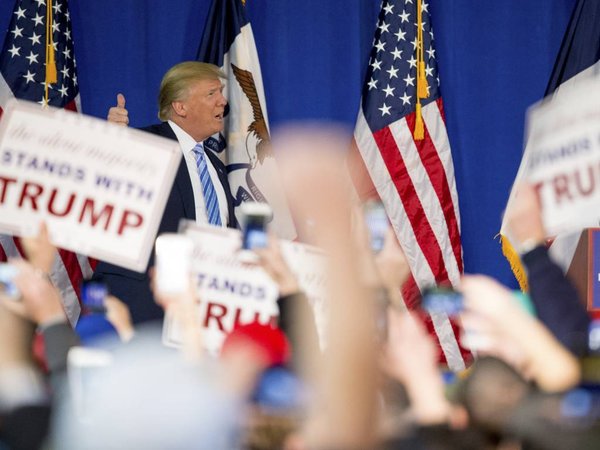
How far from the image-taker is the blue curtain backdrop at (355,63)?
4.95 meters

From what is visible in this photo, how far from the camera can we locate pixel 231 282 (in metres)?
2.49

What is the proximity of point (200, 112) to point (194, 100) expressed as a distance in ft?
0.15

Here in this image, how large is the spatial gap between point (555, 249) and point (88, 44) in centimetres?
250

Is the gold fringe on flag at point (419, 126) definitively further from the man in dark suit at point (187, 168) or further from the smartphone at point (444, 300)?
the smartphone at point (444, 300)

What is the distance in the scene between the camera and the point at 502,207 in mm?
4953

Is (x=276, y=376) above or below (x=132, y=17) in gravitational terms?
below

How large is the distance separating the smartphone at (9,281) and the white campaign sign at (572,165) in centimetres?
110

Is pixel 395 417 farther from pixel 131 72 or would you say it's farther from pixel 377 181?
pixel 131 72

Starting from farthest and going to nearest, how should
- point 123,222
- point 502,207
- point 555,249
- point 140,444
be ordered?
point 502,207 < point 555,249 < point 123,222 < point 140,444

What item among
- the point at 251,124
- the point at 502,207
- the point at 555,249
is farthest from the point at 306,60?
the point at 555,249

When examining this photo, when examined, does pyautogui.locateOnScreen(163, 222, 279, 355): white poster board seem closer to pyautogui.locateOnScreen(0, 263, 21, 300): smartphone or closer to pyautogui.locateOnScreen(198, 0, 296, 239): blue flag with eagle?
pyautogui.locateOnScreen(0, 263, 21, 300): smartphone

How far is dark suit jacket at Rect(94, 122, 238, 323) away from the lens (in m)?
2.80

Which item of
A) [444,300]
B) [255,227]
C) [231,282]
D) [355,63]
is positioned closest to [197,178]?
[231,282]

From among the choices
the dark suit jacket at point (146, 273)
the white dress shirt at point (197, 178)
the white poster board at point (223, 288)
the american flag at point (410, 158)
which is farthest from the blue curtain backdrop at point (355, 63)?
the white poster board at point (223, 288)
